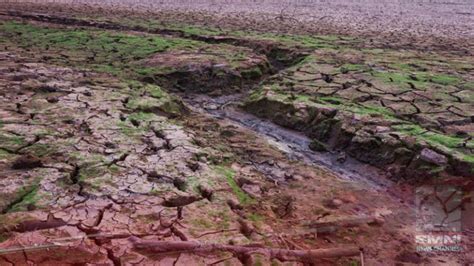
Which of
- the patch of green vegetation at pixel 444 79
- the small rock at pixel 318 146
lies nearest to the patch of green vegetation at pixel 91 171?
the small rock at pixel 318 146

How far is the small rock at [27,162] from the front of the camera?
3172 mm

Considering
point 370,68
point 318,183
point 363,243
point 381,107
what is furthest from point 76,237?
point 370,68

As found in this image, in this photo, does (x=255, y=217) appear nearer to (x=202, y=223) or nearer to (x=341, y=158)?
(x=202, y=223)

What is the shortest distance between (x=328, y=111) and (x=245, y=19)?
20.7 feet

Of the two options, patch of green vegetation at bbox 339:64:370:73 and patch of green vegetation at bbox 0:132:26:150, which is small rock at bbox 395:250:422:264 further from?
patch of green vegetation at bbox 339:64:370:73

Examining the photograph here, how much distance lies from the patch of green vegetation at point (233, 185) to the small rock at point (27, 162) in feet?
4.11

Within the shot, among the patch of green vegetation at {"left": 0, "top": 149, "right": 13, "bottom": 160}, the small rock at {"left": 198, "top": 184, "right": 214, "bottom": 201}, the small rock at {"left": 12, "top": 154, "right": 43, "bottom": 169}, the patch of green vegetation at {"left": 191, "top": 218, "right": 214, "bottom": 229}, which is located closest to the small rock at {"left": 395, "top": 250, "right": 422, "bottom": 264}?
the patch of green vegetation at {"left": 191, "top": 218, "right": 214, "bottom": 229}

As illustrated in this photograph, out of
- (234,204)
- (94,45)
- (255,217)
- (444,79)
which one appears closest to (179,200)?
(234,204)

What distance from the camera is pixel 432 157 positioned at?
3.69 m

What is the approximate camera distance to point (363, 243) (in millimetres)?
2877

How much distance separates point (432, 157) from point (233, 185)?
159cm

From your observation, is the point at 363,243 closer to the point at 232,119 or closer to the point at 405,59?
the point at 232,119

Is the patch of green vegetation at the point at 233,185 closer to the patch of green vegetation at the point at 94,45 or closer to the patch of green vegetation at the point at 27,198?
the patch of green vegetation at the point at 27,198

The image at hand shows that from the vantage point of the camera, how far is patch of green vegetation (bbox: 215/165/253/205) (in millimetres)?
3217
